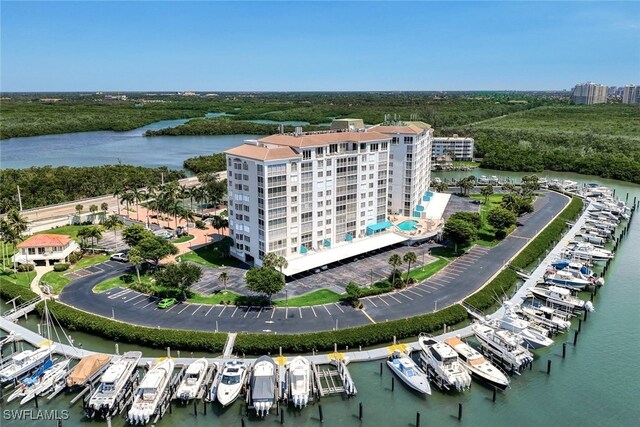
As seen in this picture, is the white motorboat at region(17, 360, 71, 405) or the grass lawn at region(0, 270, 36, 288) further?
the grass lawn at region(0, 270, 36, 288)

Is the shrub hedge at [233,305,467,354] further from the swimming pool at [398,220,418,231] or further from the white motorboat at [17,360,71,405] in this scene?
the swimming pool at [398,220,418,231]

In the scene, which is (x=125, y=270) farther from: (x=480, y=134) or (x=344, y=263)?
(x=480, y=134)

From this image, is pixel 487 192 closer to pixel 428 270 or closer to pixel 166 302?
pixel 428 270

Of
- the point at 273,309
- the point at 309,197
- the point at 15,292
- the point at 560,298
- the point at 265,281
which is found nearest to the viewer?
the point at 265,281

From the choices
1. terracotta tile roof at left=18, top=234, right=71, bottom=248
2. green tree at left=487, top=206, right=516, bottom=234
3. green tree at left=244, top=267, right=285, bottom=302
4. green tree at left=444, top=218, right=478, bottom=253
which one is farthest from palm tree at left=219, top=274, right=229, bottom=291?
green tree at left=487, top=206, right=516, bottom=234

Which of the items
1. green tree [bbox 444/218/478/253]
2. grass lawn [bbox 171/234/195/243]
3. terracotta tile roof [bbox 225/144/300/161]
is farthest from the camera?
grass lawn [bbox 171/234/195/243]

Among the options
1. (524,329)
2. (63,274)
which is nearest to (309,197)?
(524,329)
